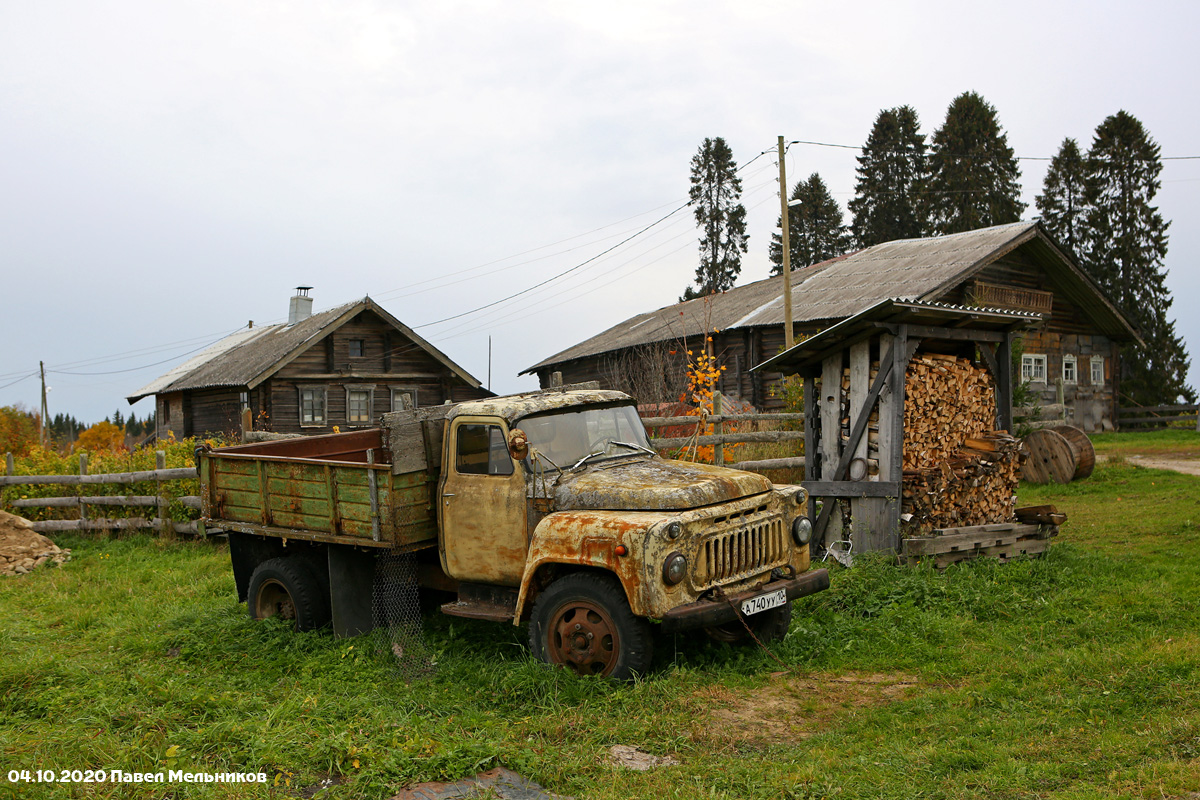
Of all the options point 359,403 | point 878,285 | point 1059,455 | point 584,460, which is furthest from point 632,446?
point 359,403

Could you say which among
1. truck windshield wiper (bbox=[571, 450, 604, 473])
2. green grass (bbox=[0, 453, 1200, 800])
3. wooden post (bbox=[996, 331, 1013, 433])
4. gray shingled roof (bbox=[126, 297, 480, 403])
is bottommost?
A: green grass (bbox=[0, 453, 1200, 800])

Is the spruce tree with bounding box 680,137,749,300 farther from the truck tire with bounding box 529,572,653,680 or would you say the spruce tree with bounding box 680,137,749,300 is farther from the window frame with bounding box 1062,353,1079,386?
the truck tire with bounding box 529,572,653,680

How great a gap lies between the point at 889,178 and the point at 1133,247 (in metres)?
12.0

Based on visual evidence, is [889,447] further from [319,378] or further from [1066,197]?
[1066,197]

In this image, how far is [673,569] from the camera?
5.30 m

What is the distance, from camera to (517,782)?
168 inches

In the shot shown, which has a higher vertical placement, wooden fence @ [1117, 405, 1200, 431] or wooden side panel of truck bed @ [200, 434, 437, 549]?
wooden side panel of truck bed @ [200, 434, 437, 549]

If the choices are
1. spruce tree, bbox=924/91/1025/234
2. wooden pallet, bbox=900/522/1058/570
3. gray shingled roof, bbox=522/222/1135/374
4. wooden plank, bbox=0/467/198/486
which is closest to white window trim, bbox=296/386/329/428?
gray shingled roof, bbox=522/222/1135/374

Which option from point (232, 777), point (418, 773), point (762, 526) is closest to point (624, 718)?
point (418, 773)

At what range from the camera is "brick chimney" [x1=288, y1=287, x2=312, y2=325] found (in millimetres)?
32000

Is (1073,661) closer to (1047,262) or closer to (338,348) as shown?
(1047,262)

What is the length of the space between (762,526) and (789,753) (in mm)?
1819

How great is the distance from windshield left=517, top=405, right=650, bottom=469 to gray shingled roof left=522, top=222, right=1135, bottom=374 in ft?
44.3

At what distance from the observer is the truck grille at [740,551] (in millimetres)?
5605
